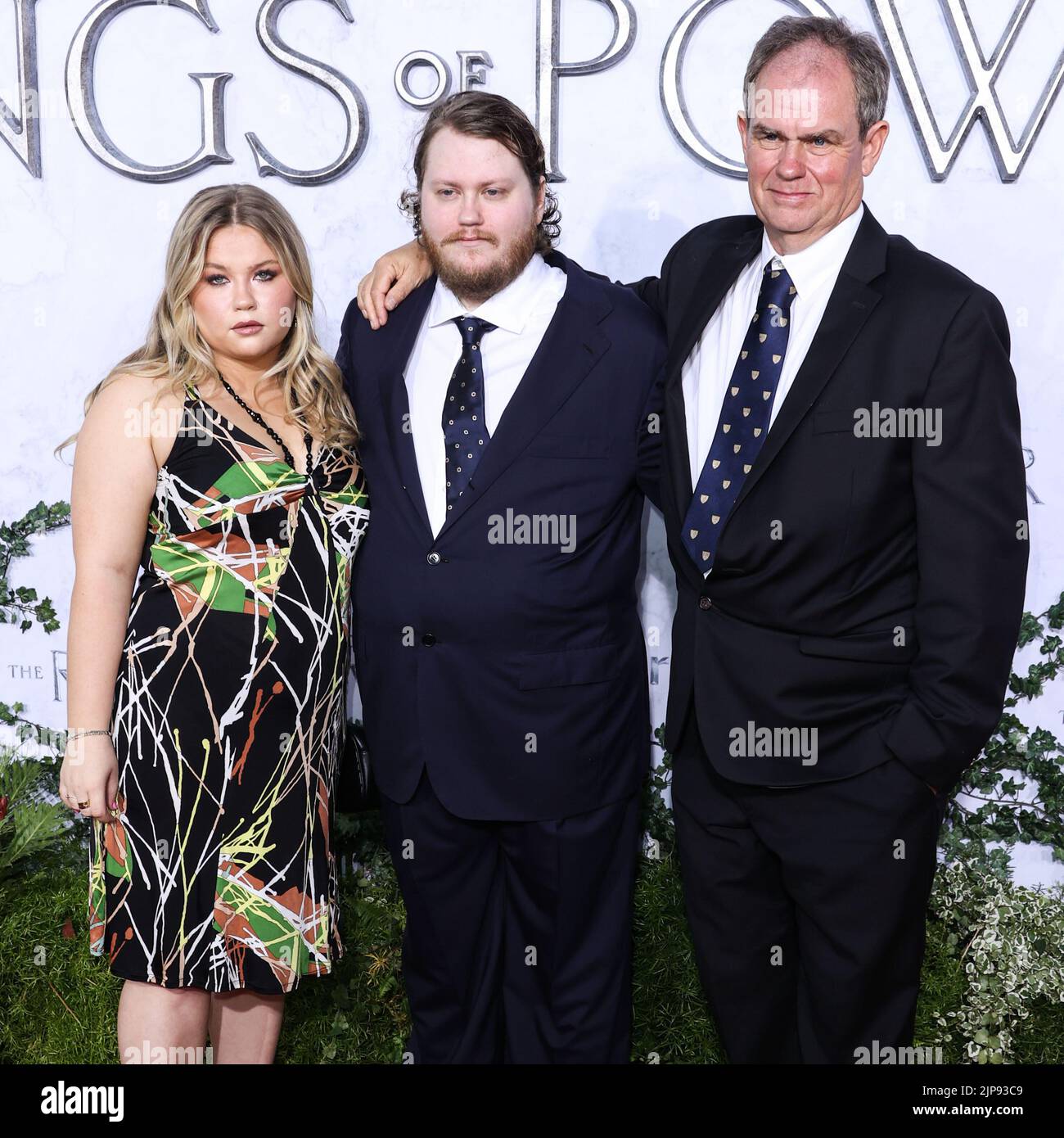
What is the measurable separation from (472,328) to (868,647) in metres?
1.09

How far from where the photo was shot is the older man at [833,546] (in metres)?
2.37

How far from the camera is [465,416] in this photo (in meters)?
2.69

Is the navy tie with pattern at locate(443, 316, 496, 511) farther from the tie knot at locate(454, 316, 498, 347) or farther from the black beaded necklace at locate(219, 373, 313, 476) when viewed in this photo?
the black beaded necklace at locate(219, 373, 313, 476)

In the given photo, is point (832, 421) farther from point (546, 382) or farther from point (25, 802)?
point (25, 802)

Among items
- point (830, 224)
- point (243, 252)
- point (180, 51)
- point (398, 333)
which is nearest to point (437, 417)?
point (398, 333)

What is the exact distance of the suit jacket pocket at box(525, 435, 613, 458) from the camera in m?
2.67

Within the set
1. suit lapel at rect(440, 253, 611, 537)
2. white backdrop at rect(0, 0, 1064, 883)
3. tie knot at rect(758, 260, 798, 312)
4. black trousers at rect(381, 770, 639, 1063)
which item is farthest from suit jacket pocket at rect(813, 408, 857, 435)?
white backdrop at rect(0, 0, 1064, 883)

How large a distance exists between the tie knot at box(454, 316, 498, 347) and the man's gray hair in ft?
2.59

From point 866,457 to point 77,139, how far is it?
2.42 meters

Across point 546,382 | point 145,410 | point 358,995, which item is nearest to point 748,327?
point 546,382

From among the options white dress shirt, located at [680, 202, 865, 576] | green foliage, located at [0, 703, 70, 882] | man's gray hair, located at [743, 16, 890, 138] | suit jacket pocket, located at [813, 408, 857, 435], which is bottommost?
green foliage, located at [0, 703, 70, 882]

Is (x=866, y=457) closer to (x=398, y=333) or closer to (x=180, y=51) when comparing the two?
(x=398, y=333)

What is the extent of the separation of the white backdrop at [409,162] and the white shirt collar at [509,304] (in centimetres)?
64

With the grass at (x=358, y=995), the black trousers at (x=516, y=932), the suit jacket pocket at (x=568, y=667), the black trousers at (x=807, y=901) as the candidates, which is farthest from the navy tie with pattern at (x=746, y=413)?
the grass at (x=358, y=995)
